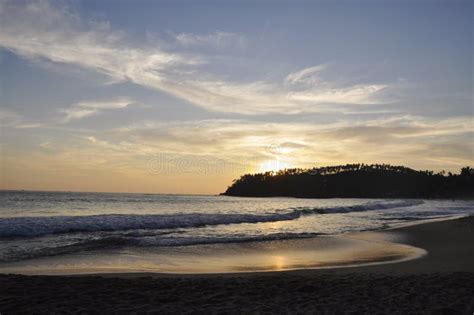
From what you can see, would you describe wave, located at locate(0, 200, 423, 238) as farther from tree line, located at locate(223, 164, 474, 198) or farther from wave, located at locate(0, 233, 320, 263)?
tree line, located at locate(223, 164, 474, 198)

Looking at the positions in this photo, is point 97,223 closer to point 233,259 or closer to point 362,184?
point 233,259

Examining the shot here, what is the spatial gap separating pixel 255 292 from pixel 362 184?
16121 centimetres

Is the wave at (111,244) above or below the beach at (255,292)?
below

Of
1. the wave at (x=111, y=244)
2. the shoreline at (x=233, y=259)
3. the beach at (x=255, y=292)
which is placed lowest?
the shoreline at (x=233, y=259)

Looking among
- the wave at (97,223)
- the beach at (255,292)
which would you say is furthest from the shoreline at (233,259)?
the wave at (97,223)

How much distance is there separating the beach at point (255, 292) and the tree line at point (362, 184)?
13099 centimetres

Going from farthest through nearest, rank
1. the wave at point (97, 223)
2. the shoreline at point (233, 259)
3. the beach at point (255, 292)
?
1. the wave at point (97, 223)
2. the shoreline at point (233, 259)
3. the beach at point (255, 292)

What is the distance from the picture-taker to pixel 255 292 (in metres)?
8.27

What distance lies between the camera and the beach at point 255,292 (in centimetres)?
707

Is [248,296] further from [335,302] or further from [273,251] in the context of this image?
[273,251]

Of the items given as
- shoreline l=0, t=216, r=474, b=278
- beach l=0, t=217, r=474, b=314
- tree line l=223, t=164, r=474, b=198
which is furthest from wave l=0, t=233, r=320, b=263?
tree line l=223, t=164, r=474, b=198

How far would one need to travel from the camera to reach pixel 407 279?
947cm

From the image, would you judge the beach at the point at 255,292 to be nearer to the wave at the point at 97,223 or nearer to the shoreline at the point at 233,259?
the shoreline at the point at 233,259

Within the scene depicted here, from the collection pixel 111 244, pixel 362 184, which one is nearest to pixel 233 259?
pixel 111 244
